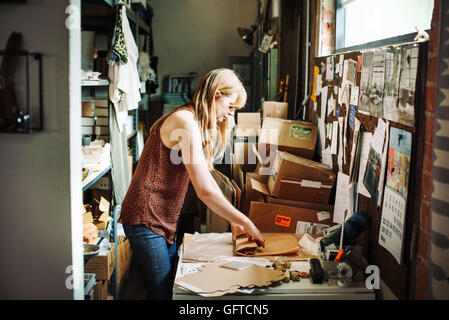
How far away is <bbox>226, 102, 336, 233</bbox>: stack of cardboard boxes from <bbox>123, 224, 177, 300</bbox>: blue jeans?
33.4 inches

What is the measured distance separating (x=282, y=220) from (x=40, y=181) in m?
1.61

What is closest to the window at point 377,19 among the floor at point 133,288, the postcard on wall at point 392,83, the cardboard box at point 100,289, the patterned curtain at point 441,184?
the postcard on wall at point 392,83

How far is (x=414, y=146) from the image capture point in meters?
1.50

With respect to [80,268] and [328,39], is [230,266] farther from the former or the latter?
[328,39]

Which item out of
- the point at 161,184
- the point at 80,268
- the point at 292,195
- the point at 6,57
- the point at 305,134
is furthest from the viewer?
the point at 305,134

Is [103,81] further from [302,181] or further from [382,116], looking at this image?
[382,116]

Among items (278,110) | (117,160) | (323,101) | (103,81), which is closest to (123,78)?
(103,81)

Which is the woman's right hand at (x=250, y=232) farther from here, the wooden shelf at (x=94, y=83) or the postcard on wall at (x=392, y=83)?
the wooden shelf at (x=94, y=83)

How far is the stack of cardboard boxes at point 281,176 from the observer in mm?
2602

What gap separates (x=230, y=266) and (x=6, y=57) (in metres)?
1.12

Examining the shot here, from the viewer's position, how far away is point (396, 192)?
1632 mm

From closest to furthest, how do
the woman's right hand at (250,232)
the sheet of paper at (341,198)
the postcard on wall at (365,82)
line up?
the woman's right hand at (250,232) < the postcard on wall at (365,82) < the sheet of paper at (341,198)

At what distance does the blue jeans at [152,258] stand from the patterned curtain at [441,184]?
102 centimetres
